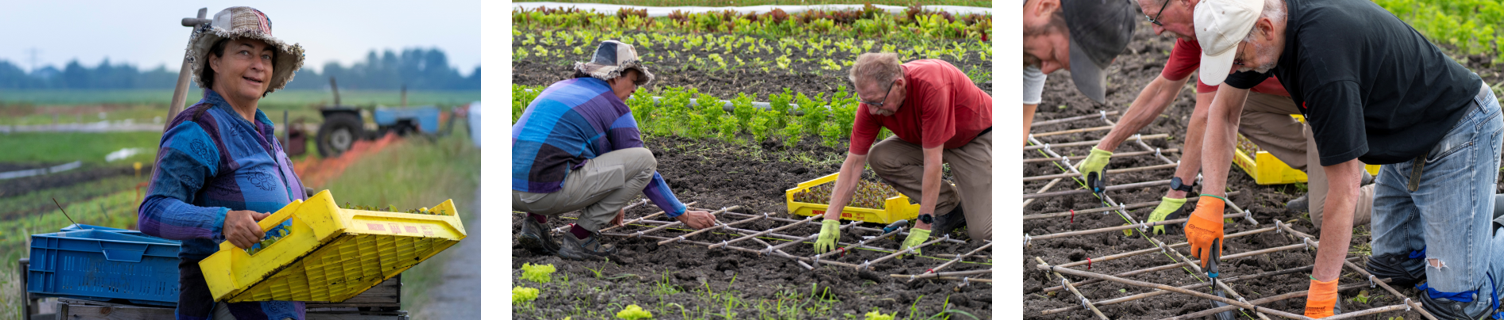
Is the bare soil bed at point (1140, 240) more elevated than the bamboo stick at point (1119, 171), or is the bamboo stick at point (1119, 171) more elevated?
the bamboo stick at point (1119, 171)

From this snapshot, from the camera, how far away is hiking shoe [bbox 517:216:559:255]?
4.39 metres

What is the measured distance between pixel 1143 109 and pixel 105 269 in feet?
16.3

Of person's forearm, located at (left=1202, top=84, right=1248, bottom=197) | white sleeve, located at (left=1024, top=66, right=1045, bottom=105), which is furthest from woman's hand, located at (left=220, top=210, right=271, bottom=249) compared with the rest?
person's forearm, located at (left=1202, top=84, right=1248, bottom=197)

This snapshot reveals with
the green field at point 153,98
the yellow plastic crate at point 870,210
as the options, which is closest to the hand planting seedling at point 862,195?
the yellow plastic crate at point 870,210

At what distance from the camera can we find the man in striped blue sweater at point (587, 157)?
411 centimetres

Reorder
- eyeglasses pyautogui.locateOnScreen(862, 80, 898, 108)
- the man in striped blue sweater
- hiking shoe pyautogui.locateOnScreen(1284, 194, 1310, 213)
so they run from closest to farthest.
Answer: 1. eyeglasses pyautogui.locateOnScreen(862, 80, 898, 108)
2. the man in striped blue sweater
3. hiking shoe pyautogui.locateOnScreen(1284, 194, 1310, 213)

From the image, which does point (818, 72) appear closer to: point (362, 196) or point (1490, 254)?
point (1490, 254)

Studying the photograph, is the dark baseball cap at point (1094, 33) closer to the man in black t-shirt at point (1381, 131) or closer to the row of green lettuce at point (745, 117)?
the man in black t-shirt at point (1381, 131)

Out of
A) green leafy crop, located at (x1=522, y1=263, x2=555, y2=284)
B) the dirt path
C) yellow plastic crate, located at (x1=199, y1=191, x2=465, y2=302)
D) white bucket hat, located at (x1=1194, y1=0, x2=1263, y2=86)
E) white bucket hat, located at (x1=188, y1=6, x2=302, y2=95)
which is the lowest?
the dirt path

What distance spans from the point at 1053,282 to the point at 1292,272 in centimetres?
140

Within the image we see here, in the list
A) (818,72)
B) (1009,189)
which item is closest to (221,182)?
(1009,189)

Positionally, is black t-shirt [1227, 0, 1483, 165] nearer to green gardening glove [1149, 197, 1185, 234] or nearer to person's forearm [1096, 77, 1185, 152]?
person's forearm [1096, 77, 1185, 152]

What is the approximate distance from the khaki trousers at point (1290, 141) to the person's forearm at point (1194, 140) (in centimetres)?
53

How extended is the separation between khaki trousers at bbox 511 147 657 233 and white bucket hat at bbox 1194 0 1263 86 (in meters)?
2.52
